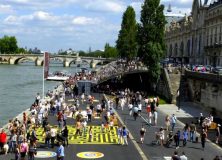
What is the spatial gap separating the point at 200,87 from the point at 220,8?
22.6 metres

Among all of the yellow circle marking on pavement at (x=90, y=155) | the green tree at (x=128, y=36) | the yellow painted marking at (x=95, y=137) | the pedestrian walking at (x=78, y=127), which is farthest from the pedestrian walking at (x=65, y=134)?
the green tree at (x=128, y=36)

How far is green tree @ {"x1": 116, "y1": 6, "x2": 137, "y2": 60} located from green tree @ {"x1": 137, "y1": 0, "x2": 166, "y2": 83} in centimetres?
2119

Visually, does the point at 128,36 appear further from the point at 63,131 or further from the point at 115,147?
the point at 63,131

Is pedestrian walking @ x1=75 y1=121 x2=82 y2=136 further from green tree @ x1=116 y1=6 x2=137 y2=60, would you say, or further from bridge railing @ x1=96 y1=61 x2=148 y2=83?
green tree @ x1=116 y1=6 x2=137 y2=60

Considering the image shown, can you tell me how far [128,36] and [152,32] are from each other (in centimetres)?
2544

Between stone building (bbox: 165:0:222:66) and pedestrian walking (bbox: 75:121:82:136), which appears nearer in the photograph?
pedestrian walking (bbox: 75:121:82:136)

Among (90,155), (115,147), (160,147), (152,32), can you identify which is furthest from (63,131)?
(152,32)

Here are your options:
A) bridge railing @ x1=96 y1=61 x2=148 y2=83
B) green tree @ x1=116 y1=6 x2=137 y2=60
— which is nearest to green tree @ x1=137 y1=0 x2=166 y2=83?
bridge railing @ x1=96 y1=61 x2=148 y2=83

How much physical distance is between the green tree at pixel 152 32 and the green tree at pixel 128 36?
2119 centimetres

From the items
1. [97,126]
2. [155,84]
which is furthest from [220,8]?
[97,126]

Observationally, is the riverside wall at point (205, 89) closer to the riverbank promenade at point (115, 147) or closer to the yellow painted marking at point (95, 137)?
the riverbank promenade at point (115, 147)

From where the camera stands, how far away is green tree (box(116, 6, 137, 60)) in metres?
86.1

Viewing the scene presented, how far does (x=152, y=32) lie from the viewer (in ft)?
204

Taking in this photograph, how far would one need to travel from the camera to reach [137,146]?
2981cm
